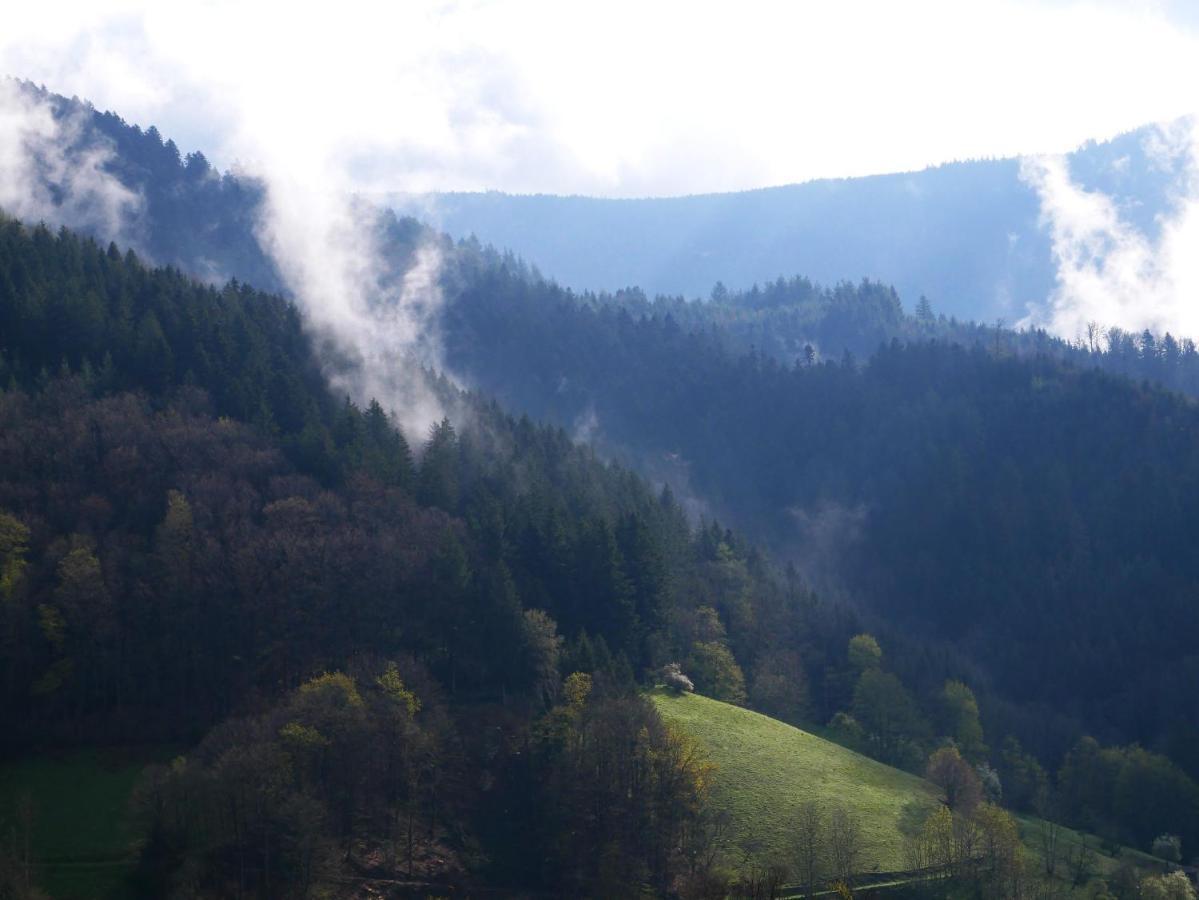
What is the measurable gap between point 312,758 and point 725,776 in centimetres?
2781

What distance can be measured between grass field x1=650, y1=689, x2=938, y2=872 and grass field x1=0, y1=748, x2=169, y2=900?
35.7 m

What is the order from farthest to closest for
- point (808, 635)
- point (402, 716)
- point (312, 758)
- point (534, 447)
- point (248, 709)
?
point (534, 447), point (808, 635), point (248, 709), point (402, 716), point (312, 758)

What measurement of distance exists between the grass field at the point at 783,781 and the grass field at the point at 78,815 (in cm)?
3574

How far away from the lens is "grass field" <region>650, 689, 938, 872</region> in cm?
7188

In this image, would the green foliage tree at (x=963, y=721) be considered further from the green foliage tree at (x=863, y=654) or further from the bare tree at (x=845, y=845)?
the bare tree at (x=845, y=845)

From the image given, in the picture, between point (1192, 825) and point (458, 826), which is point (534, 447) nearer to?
point (458, 826)

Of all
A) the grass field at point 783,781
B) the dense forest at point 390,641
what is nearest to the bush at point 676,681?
the grass field at point 783,781

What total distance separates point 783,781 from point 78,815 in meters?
45.0

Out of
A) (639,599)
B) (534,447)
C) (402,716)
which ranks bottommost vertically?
(402,716)

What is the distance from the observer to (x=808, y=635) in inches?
4756

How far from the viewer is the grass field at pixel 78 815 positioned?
197ft

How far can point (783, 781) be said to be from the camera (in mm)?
77938

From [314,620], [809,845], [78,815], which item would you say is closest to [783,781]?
[809,845]

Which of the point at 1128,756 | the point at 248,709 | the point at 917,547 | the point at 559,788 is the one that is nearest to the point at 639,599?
the point at 559,788
